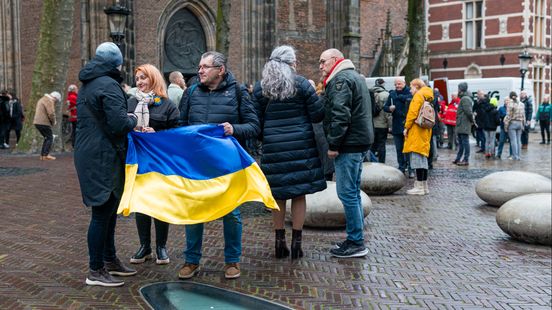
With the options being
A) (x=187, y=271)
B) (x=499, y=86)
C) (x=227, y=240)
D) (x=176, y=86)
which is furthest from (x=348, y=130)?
(x=499, y=86)

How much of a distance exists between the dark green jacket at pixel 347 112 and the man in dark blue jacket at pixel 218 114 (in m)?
0.94

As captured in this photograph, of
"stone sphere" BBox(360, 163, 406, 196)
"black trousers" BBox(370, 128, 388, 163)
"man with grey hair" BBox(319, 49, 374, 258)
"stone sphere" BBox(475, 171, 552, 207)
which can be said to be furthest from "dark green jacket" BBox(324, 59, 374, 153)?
"black trousers" BBox(370, 128, 388, 163)

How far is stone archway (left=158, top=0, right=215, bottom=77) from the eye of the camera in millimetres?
26219

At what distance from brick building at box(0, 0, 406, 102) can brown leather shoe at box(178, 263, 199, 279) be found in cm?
1778

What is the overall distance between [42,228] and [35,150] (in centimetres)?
1127

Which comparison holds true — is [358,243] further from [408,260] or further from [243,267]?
[243,267]

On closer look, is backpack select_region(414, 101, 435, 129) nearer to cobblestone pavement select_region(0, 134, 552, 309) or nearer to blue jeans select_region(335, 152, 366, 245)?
cobblestone pavement select_region(0, 134, 552, 309)

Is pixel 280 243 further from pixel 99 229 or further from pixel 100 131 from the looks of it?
pixel 100 131

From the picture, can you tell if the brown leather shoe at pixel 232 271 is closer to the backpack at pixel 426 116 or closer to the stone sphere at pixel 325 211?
the stone sphere at pixel 325 211

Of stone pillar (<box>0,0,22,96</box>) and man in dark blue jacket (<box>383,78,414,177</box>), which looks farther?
stone pillar (<box>0,0,22,96</box>)

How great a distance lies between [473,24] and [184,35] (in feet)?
74.7

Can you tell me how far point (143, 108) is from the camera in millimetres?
5992

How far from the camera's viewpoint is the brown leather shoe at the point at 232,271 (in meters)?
5.79

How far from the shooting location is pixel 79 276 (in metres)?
5.83
